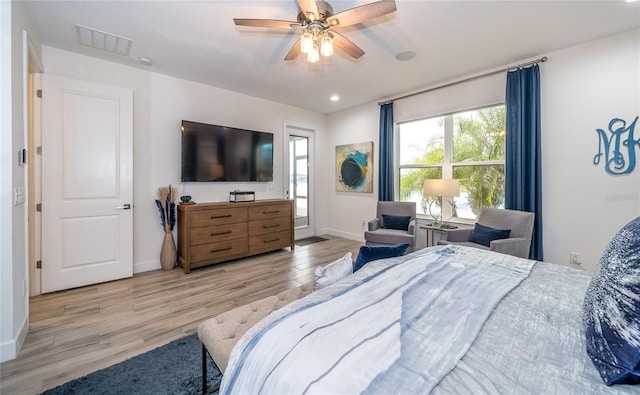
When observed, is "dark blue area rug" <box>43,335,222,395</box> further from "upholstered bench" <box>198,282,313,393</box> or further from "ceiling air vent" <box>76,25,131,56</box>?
"ceiling air vent" <box>76,25,131,56</box>

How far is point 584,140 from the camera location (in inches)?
113

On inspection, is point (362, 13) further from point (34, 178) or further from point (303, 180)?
point (303, 180)

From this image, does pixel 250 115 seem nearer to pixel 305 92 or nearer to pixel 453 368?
pixel 305 92

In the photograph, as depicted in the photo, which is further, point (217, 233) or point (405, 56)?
point (217, 233)

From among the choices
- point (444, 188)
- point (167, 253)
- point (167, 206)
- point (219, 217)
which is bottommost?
point (167, 253)

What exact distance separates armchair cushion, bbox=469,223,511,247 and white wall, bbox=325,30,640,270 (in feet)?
2.33

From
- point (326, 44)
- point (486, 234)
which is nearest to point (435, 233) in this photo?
point (486, 234)

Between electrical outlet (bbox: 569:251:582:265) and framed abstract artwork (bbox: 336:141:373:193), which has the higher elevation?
framed abstract artwork (bbox: 336:141:373:193)

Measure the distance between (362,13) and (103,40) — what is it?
9.11ft

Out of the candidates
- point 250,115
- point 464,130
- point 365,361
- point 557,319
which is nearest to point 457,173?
point 464,130

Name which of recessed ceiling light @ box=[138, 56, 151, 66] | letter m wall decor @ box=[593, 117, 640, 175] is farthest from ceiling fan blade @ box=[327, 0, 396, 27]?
letter m wall decor @ box=[593, 117, 640, 175]

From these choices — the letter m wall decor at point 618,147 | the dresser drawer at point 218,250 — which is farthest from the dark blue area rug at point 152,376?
the letter m wall decor at point 618,147

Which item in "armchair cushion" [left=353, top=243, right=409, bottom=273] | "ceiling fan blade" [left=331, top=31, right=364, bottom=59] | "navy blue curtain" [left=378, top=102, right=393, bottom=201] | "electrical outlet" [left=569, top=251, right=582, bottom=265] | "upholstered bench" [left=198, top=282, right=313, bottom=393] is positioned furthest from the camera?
"navy blue curtain" [left=378, top=102, right=393, bottom=201]

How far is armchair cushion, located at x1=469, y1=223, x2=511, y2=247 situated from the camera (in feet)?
9.59
